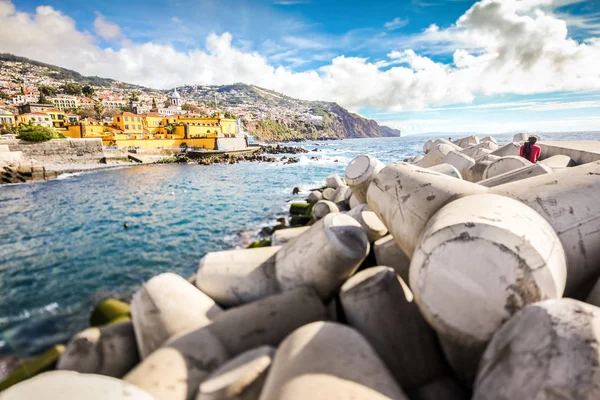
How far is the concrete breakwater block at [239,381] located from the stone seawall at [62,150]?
40.6m

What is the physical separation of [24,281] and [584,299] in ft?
34.5

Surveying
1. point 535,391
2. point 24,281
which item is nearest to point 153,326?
point 535,391

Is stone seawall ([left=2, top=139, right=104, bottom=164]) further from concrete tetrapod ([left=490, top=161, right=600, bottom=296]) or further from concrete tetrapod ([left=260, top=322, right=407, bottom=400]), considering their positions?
concrete tetrapod ([left=490, top=161, right=600, bottom=296])

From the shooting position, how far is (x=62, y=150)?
33969mm

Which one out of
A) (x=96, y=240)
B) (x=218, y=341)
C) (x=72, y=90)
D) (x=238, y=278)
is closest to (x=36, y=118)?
(x=72, y=90)

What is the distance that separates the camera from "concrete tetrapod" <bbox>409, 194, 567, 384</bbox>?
1.69 m

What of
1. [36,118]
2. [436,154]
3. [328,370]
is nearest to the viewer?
[328,370]

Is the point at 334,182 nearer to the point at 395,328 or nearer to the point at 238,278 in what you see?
the point at 238,278

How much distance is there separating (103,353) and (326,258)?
86.2 inches

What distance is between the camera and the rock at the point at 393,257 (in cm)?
320

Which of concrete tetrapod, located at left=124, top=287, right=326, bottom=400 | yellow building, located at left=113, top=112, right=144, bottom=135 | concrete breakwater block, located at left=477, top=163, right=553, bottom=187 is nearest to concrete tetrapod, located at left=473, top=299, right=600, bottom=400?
concrete tetrapod, located at left=124, top=287, right=326, bottom=400

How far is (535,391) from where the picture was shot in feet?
4.12

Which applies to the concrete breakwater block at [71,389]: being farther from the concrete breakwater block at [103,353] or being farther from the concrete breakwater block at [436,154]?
the concrete breakwater block at [436,154]

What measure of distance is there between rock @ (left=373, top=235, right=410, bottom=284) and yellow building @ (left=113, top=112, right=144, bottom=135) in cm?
5256
